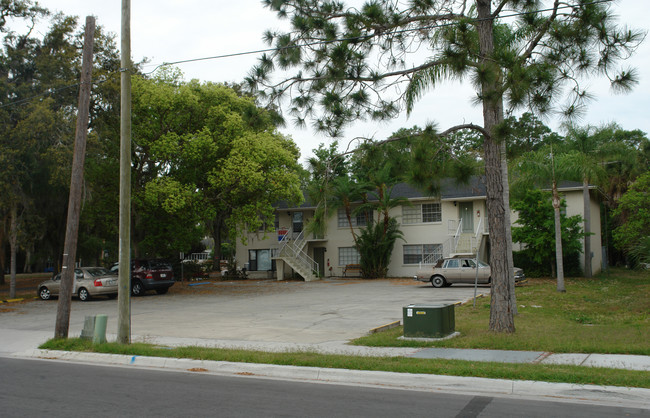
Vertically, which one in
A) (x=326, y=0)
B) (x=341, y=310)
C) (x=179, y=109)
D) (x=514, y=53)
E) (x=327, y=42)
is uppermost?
(x=179, y=109)

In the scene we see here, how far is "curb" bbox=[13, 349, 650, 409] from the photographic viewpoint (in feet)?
24.4

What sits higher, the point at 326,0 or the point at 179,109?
the point at 179,109

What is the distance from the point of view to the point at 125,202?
12.2 meters

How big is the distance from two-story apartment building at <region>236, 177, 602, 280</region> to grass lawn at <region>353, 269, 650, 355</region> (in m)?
11.8

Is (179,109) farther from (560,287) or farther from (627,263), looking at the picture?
(627,263)

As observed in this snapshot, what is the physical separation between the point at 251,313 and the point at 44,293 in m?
12.9

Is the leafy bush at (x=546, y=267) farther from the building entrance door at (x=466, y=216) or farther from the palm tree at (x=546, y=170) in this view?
the palm tree at (x=546, y=170)

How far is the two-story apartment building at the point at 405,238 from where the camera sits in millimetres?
34812

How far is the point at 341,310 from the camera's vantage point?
63.3 feet

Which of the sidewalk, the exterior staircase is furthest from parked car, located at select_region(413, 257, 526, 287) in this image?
the sidewalk

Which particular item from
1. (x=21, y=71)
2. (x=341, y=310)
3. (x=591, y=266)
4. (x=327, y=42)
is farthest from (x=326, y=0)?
(x=591, y=266)

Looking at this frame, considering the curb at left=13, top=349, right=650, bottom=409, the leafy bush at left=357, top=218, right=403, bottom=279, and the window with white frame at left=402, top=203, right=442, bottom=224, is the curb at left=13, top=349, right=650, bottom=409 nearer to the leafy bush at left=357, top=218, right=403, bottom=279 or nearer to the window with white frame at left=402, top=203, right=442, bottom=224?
the leafy bush at left=357, top=218, right=403, bottom=279

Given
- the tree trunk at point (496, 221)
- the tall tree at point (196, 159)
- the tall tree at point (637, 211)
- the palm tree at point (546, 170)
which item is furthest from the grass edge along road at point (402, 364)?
the tall tree at point (637, 211)

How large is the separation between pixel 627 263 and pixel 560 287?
22.7 m
